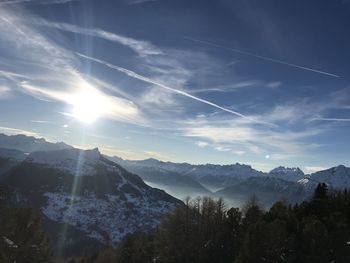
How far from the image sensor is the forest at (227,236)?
2063 inches

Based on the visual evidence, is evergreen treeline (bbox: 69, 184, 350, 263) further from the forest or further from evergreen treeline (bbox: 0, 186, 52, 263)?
evergreen treeline (bbox: 0, 186, 52, 263)

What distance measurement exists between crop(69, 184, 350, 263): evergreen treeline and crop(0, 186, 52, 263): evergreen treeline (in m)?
22.3

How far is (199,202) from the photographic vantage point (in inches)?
3765

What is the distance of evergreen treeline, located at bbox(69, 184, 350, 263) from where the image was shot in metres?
52.0

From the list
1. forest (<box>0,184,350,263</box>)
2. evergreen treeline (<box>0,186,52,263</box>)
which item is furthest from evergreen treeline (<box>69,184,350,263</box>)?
evergreen treeline (<box>0,186,52,263</box>)

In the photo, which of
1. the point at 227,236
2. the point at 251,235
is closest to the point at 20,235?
the point at 251,235

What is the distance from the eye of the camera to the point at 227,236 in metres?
72.7

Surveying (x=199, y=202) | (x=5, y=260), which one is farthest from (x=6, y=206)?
(x=199, y=202)

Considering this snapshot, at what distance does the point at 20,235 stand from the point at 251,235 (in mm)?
28265

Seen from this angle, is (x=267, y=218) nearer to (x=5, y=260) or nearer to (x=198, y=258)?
(x=198, y=258)

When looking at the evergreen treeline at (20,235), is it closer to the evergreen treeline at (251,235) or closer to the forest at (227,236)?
the forest at (227,236)

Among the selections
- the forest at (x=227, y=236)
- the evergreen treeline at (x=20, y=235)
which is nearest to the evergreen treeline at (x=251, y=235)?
the forest at (x=227, y=236)

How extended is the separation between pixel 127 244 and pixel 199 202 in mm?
20483

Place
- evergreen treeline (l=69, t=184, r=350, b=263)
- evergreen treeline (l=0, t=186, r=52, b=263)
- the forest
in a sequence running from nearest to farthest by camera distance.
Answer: evergreen treeline (l=69, t=184, r=350, b=263)
the forest
evergreen treeline (l=0, t=186, r=52, b=263)
